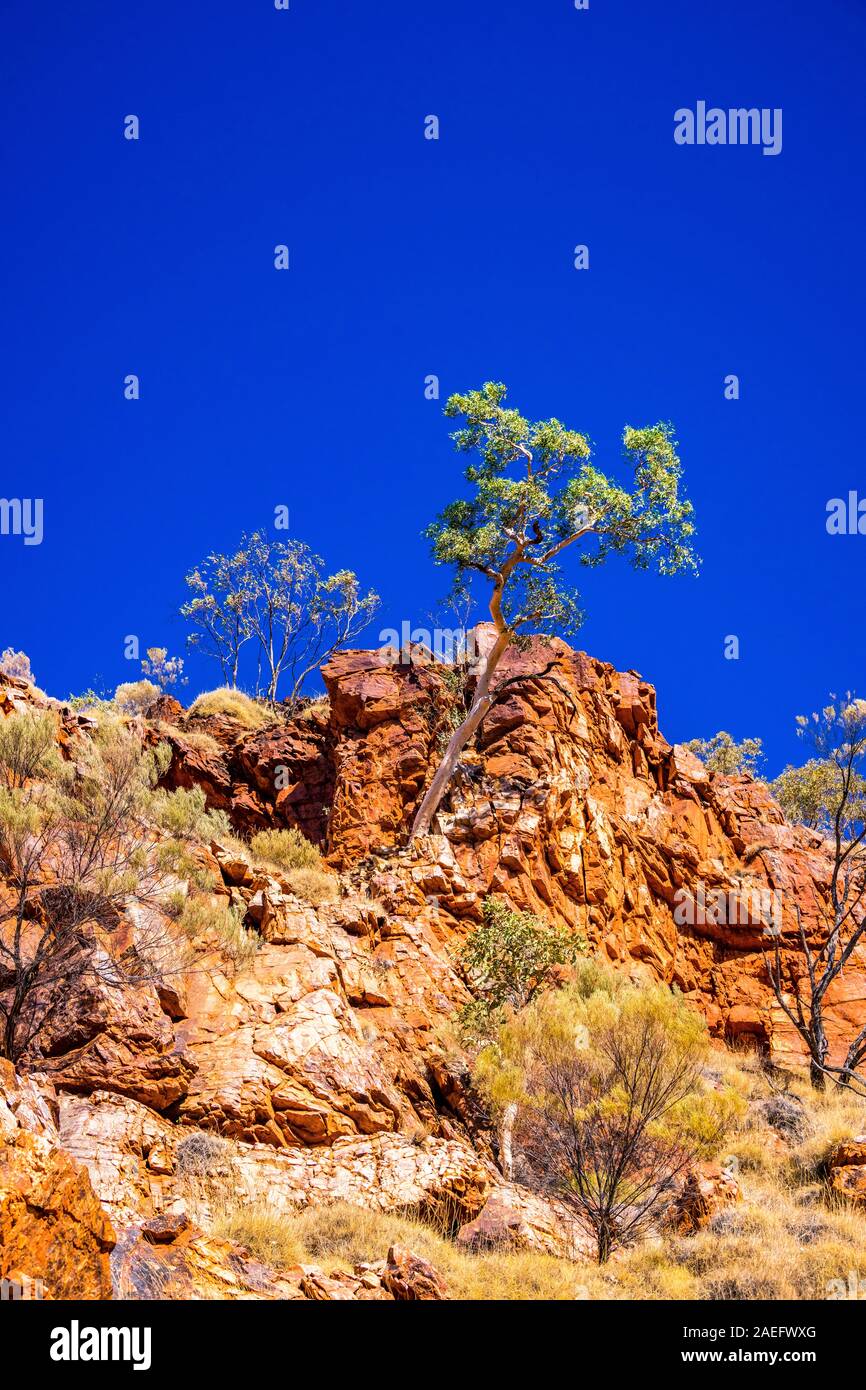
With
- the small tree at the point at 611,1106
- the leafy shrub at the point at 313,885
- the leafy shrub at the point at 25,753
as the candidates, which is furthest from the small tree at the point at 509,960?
the leafy shrub at the point at 25,753

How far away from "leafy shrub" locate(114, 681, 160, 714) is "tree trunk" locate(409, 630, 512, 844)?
39.0 feet

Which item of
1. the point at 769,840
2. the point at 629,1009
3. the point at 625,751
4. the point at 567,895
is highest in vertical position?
the point at 625,751

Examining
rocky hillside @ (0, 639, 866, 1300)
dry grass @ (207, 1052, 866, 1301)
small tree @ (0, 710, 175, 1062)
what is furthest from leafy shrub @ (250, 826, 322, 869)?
dry grass @ (207, 1052, 866, 1301)

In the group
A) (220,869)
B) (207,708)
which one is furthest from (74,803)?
(207,708)

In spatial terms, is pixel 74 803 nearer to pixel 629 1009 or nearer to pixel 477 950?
pixel 477 950

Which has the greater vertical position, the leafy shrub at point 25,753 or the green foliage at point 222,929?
the leafy shrub at point 25,753

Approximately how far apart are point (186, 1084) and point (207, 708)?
1638cm

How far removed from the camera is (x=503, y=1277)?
1200 centimetres

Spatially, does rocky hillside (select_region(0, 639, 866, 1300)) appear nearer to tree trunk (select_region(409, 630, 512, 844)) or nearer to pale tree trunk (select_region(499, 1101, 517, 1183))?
pale tree trunk (select_region(499, 1101, 517, 1183))

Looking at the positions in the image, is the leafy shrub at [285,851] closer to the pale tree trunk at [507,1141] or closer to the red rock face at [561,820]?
the red rock face at [561,820]

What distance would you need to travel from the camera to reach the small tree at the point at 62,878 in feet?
46.0

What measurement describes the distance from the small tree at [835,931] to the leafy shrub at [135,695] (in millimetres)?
Answer: 18632

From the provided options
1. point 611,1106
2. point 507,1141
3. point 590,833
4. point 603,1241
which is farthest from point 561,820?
point 603,1241
